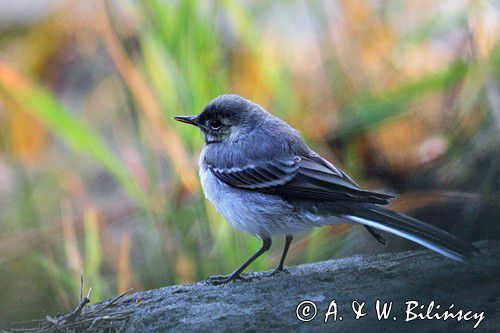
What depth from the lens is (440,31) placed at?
6.05 meters

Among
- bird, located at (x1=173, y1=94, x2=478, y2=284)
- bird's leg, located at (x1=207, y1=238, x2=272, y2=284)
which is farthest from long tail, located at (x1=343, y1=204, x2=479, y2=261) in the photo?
bird's leg, located at (x1=207, y1=238, x2=272, y2=284)

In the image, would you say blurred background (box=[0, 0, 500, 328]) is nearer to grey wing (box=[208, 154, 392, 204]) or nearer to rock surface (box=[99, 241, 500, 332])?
grey wing (box=[208, 154, 392, 204])

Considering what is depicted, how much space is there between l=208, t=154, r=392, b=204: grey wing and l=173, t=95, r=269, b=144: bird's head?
0.93 ft

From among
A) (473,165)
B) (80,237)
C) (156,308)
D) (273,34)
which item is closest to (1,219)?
(80,237)

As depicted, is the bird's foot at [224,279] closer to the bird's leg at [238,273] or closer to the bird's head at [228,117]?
the bird's leg at [238,273]

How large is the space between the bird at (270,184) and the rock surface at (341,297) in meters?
0.23

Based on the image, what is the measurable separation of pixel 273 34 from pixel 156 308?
13.5ft

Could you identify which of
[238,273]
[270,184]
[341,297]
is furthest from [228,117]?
[341,297]

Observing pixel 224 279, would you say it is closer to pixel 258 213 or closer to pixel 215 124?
pixel 258 213

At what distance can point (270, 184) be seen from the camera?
3822 mm

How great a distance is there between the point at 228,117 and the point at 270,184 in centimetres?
64

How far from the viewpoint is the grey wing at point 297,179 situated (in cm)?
355

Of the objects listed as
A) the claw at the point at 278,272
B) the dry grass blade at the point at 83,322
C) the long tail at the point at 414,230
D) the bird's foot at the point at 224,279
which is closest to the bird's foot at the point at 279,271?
the claw at the point at 278,272

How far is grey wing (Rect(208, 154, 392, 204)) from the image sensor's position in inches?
140
